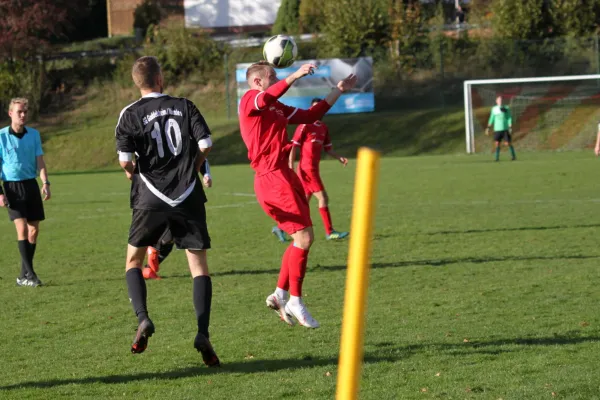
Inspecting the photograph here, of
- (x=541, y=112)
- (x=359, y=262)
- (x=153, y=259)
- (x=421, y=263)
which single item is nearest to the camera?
(x=359, y=262)

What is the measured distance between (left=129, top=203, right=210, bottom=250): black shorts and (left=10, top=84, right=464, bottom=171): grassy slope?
31077 mm

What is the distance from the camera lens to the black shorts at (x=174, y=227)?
21.0 feet

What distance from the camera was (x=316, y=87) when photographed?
133 feet

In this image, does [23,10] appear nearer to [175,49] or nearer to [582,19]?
[175,49]

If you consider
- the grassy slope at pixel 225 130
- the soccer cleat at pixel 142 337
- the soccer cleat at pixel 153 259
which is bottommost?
the grassy slope at pixel 225 130

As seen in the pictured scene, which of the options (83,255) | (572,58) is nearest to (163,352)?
(83,255)

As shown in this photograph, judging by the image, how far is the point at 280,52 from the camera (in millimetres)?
7840

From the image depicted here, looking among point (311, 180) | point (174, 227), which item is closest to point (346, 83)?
point (174, 227)

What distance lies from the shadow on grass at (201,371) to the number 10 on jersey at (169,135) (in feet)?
4.66

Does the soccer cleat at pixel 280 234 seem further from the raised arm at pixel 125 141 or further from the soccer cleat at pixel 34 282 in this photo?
the raised arm at pixel 125 141

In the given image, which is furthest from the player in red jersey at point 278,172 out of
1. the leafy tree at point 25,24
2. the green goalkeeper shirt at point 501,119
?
the leafy tree at point 25,24

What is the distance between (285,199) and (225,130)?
34250 millimetres

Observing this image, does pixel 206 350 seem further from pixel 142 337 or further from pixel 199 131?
pixel 199 131

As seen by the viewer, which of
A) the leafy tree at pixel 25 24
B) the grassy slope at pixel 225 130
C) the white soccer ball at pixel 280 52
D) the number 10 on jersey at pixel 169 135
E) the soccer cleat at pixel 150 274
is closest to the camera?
the number 10 on jersey at pixel 169 135
